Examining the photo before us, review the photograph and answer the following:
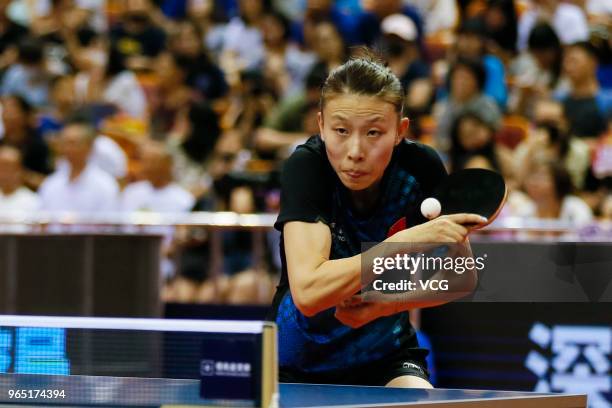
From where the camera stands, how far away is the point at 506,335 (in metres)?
6.87

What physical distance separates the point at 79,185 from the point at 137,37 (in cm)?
466

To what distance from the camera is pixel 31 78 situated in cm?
1265

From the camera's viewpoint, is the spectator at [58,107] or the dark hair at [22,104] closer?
the dark hair at [22,104]

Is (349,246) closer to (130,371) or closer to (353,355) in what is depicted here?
(353,355)

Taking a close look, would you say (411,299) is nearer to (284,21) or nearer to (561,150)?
(561,150)

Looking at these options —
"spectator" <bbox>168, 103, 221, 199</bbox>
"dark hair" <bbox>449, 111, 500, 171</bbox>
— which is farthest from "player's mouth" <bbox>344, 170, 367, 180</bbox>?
"spectator" <bbox>168, 103, 221, 199</bbox>

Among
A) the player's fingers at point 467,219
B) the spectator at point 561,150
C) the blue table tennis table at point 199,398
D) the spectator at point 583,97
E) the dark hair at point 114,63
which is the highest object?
the dark hair at point 114,63

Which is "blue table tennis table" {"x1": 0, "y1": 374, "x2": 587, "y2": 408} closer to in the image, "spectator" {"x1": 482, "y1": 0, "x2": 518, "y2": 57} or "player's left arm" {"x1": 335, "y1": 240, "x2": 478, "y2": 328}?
"player's left arm" {"x1": 335, "y1": 240, "x2": 478, "y2": 328}

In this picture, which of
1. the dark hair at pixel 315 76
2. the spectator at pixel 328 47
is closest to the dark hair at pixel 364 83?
the dark hair at pixel 315 76

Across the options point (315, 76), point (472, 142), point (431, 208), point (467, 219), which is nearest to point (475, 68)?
point (472, 142)

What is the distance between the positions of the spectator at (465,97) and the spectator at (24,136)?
4037mm

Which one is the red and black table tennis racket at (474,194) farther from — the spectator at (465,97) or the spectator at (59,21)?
the spectator at (59,21)

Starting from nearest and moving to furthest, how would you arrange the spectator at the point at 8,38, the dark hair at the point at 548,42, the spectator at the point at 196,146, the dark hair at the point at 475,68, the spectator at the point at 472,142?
the spectator at the point at 472,142 < the dark hair at the point at 475,68 < the dark hair at the point at 548,42 < the spectator at the point at 196,146 < the spectator at the point at 8,38

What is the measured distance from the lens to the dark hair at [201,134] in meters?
10.8
